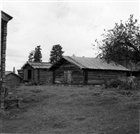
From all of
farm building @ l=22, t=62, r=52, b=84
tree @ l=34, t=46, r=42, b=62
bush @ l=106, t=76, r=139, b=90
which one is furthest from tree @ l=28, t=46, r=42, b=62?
bush @ l=106, t=76, r=139, b=90

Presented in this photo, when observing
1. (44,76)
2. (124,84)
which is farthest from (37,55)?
(124,84)

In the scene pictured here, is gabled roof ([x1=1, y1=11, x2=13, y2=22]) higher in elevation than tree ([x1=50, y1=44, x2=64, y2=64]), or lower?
lower

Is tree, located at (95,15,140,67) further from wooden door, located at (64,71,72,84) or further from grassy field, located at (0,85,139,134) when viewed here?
wooden door, located at (64,71,72,84)

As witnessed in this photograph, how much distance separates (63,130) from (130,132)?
7.93 ft

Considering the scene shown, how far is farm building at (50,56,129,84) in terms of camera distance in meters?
29.2

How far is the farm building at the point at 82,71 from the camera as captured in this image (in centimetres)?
2916

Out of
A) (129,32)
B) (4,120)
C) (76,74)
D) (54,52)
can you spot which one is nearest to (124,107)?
(129,32)

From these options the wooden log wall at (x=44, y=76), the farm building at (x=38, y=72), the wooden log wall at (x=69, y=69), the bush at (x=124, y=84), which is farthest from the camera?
the wooden log wall at (x=44, y=76)

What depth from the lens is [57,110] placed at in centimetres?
1202

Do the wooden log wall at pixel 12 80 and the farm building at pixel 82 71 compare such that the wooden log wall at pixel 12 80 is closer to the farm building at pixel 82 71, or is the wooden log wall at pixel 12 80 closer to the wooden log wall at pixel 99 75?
the farm building at pixel 82 71

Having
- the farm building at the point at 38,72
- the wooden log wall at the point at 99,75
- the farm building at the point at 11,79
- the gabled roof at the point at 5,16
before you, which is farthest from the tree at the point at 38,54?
the gabled roof at the point at 5,16

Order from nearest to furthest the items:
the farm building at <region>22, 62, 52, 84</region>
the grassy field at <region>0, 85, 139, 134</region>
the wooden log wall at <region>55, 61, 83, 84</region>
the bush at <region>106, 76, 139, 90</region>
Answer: the grassy field at <region>0, 85, 139, 134</region>
the bush at <region>106, 76, 139, 90</region>
the wooden log wall at <region>55, 61, 83, 84</region>
the farm building at <region>22, 62, 52, 84</region>

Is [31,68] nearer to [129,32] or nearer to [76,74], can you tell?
[76,74]

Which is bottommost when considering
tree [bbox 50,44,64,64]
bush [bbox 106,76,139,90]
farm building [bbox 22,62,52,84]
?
bush [bbox 106,76,139,90]
